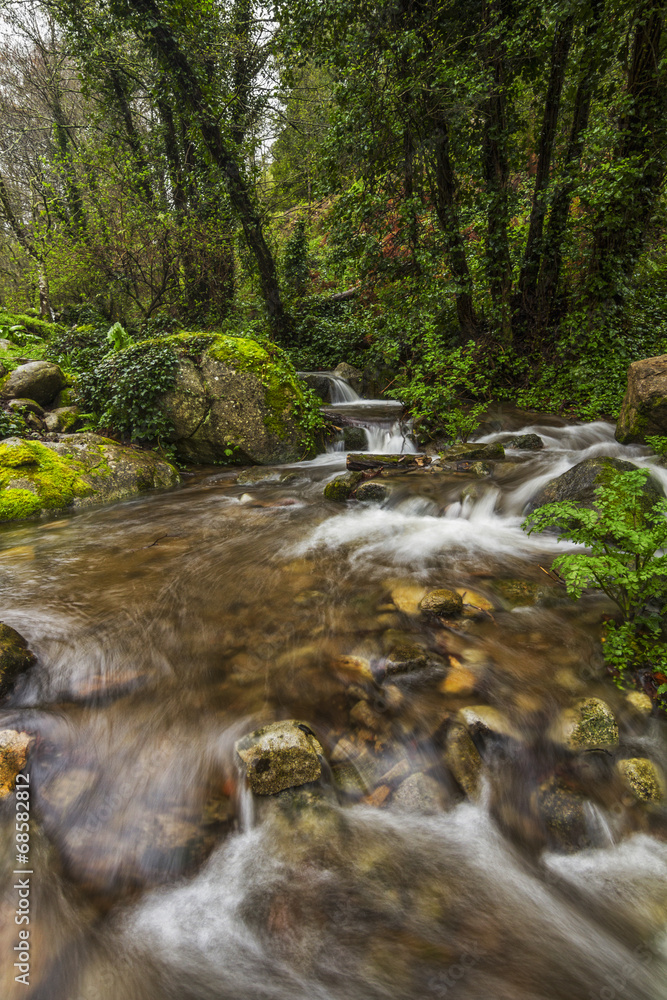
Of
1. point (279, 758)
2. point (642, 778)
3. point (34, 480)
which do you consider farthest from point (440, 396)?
point (279, 758)

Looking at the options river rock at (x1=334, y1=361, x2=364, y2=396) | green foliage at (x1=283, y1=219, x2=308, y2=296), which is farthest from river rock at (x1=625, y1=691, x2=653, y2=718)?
green foliage at (x1=283, y1=219, x2=308, y2=296)

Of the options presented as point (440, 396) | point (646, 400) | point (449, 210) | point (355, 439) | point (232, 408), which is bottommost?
point (355, 439)

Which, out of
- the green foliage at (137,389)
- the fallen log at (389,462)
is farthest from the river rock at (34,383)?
the fallen log at (389,462)

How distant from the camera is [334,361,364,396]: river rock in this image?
1227cm

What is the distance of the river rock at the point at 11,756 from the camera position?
7.12 ft

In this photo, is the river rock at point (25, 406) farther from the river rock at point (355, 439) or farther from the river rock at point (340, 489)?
the river rock at point (355, 439)

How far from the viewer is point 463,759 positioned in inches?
93.8

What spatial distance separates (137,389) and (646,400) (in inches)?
310

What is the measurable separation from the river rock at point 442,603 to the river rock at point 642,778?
134 cm

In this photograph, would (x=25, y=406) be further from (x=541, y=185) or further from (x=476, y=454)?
(x=541, y=185)

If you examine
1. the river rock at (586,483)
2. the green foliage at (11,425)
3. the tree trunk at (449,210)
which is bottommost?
the river rock at (586,483)

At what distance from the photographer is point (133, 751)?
2.53m

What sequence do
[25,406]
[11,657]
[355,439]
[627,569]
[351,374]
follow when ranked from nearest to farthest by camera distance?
1. [627,569]
2. [11,657]
3. [25,406]
4. [355,439]
5. [351,374]

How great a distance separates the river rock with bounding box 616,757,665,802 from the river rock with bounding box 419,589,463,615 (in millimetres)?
1342
